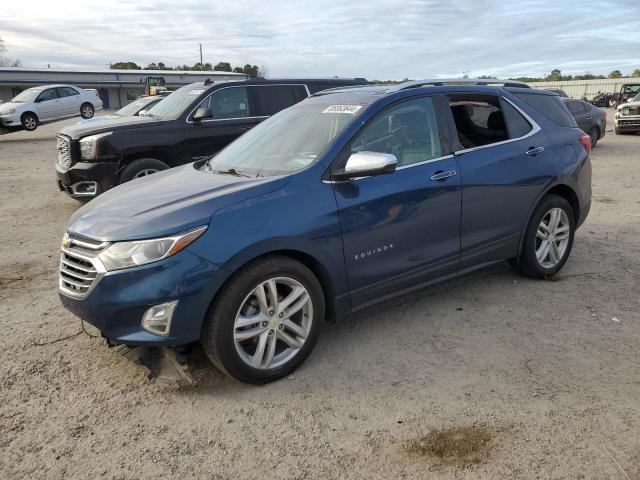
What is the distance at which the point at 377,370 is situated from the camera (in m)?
3.53

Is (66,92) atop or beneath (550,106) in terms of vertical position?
atop

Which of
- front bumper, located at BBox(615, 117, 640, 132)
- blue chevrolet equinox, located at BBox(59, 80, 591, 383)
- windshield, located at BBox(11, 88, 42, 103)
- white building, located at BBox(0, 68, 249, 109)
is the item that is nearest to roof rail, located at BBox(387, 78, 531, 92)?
blue chevrolet equinox, located at BBox(59, 80, 591, 383)

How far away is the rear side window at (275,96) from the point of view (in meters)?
8.72

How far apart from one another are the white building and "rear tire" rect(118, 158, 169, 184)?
42.7m

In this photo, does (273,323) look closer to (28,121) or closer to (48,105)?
(28,121)

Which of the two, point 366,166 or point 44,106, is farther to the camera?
point 44,106

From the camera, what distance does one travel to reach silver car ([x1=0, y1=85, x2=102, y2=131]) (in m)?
22.5

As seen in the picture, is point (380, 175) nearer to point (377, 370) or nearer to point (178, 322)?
point (377, 370)

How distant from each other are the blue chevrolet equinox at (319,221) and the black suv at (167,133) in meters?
3.56

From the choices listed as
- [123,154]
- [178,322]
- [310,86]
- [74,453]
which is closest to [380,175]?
[178,322]

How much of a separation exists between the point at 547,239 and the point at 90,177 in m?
5.92

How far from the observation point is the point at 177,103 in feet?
28.2

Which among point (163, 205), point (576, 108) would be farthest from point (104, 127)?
point (576, 108)

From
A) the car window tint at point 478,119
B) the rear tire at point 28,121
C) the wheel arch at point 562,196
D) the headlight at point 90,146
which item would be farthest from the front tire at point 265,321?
the rear tire at point 28,121
